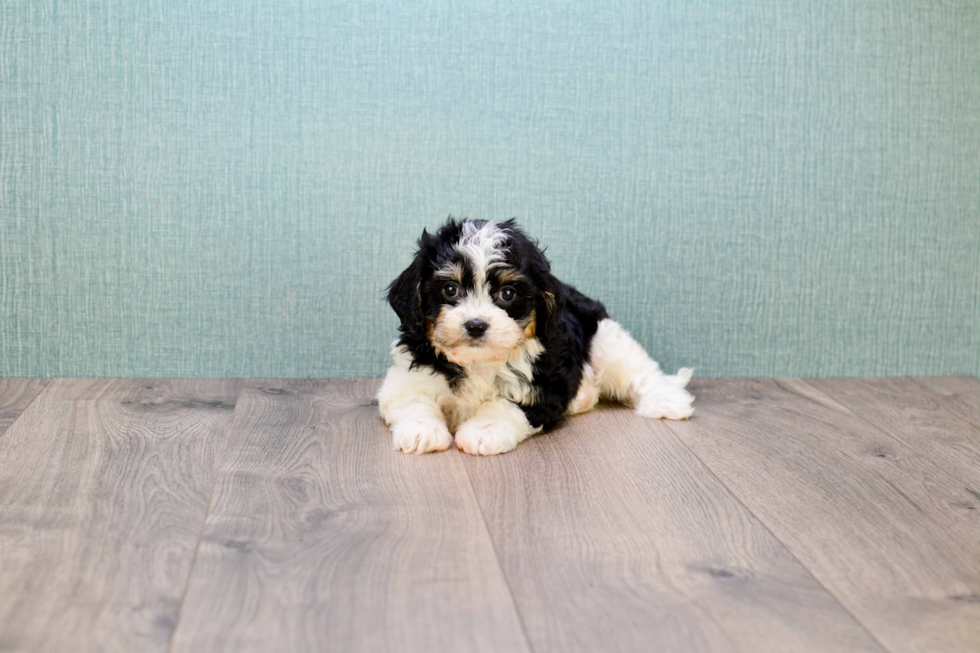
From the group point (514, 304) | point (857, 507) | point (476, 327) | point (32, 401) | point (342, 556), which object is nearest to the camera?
point (342, 556)

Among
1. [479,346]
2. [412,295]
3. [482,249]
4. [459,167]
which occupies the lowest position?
[479,346]

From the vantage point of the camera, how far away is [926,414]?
2.78 m

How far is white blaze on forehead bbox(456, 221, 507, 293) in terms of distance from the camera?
2.22 m

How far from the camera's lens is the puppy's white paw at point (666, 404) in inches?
104

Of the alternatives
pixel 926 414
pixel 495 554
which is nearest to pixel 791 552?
pixel 495 554

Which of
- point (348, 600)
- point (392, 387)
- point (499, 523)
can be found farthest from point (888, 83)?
point (348, 600)

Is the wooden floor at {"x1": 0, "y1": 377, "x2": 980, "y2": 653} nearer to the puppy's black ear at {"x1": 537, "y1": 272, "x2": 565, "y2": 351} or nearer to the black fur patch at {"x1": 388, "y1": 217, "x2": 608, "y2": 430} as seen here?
the black fur patch at {"x1": 388, "y1": 217, "x2": 608, "y2": 430}

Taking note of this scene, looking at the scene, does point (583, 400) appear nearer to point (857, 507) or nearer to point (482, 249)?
point (482, 249)

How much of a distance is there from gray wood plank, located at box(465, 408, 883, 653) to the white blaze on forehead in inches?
18.6

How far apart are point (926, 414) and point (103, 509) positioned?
2.37m

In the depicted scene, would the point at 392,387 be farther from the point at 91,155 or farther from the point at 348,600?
the point at 91,155

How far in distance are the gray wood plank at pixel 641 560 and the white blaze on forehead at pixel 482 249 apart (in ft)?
1.55

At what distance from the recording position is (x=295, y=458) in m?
2.20

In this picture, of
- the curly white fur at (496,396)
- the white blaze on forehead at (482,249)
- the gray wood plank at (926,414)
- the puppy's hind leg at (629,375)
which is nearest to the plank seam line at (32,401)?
the curly white fur at (496,396)
